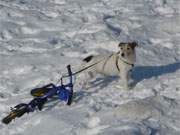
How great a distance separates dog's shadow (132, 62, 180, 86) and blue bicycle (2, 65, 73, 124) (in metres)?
1.15

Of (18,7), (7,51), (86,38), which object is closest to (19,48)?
(7,51)

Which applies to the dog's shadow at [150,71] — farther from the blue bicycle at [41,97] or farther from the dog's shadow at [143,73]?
the blue bicycle at [41,97]

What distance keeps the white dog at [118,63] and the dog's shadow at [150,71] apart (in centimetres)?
43

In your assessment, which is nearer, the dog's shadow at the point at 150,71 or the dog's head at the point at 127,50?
the dog's head at the point at 127,50

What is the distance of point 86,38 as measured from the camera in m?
10.3

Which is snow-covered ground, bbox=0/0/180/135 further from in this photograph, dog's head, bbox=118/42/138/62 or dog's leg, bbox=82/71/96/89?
dog's head, bbox=118/42/138/62

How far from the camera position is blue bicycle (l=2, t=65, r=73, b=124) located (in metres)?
7.21

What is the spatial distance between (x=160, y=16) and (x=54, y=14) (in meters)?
2.38

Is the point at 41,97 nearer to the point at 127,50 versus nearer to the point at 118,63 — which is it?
the point at 118,63

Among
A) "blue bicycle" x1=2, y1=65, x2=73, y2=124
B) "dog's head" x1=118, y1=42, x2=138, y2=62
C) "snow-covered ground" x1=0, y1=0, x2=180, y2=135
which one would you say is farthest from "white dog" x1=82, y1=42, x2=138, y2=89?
"blue bicycle" x1=2, y1=65, x2=73, y2=124

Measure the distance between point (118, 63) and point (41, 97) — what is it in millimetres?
1217

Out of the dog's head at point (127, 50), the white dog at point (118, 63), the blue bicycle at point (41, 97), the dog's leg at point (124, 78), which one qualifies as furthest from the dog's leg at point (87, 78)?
the dog's head at point (127, 50)

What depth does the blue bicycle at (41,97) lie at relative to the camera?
284 inches

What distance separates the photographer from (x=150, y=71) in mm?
8508
